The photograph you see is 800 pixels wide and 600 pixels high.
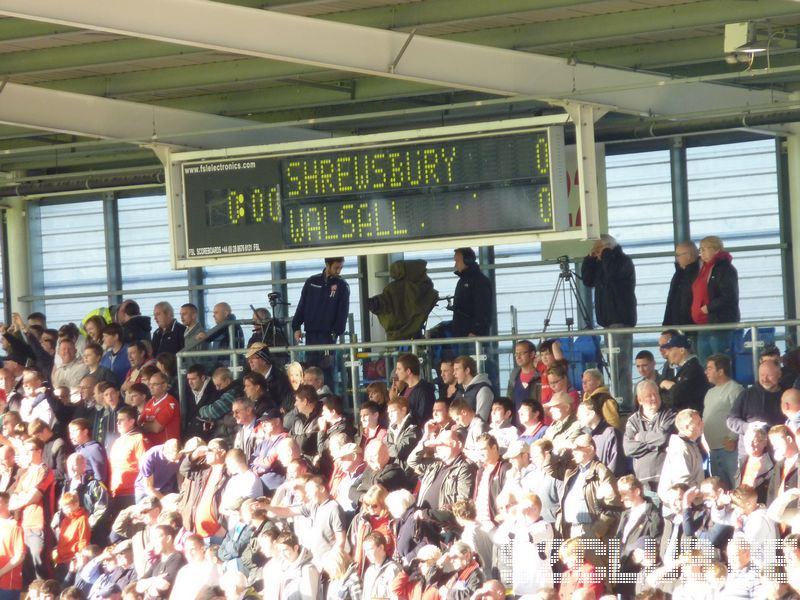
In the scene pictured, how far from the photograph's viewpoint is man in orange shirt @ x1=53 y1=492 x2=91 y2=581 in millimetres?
12516

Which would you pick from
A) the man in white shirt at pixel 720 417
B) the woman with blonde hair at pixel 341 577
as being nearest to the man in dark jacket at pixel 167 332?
the woman with blonde hair at pixel 341 577

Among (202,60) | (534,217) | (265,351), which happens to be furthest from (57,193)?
(534,217)

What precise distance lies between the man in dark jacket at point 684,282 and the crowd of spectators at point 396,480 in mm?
1157

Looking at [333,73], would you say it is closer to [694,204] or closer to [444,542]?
[694,204]

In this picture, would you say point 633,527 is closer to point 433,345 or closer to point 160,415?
point 433,345

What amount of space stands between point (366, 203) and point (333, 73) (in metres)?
3.33

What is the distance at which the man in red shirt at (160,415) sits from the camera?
1303 centimetres

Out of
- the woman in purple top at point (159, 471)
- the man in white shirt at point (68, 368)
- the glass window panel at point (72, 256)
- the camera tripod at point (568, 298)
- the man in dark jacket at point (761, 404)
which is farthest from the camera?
the glass window panel at point (72, 256)

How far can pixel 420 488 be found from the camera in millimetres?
10969

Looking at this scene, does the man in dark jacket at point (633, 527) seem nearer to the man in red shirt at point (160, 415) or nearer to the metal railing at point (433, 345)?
the metal railing at point (433, 345)

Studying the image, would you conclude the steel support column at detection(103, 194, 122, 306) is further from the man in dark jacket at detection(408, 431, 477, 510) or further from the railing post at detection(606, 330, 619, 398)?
the railing post at detection(606, 330, 619, 398)

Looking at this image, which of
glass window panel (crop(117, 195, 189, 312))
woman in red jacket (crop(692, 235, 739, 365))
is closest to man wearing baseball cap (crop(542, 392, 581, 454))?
woman in red jacket (crop(692, 235, 739, 365))

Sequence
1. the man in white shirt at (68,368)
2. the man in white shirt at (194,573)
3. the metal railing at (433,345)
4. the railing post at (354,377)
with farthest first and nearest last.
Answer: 1. the man in white shirt at (68,368)
2. the railing post at (354,377)
3. the man in white shirt at (194,573)
4. the metal railing at (433,345)

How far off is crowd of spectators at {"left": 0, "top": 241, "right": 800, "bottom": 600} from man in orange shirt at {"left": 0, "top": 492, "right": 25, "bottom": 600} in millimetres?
17
